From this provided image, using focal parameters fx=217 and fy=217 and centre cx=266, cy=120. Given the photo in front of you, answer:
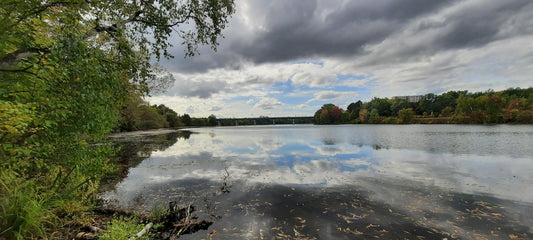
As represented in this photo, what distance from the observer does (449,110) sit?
111 metres

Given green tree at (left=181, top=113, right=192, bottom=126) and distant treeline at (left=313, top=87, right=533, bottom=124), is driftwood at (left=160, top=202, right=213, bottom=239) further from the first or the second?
green tree at (left=181, top=113, right=192, bottom=126)

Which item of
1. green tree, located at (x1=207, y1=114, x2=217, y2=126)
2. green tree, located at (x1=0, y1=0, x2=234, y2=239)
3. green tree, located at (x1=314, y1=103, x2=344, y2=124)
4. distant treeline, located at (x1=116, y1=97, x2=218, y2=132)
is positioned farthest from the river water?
green tree, located at (x1=207, y1=114, x2=217, y2=126)

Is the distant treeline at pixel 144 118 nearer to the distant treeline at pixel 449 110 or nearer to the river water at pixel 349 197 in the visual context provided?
the river water at pixel 349 197

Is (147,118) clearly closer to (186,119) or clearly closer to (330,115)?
(186,119)

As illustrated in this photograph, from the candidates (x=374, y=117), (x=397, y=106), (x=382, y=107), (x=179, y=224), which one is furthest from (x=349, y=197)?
(x=382, y=107)

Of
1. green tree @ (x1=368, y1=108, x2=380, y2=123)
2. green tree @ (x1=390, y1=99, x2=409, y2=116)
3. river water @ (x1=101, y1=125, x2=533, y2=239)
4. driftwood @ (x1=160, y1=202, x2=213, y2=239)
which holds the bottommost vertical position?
river water @ (x1=101, y1=125, x2=533, y2=239)

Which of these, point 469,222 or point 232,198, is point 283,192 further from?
point 469,222

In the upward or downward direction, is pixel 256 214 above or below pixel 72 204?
below

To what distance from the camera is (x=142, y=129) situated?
272 feet

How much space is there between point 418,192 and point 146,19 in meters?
14.5

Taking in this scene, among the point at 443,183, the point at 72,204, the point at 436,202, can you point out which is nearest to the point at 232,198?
the point at 72,204

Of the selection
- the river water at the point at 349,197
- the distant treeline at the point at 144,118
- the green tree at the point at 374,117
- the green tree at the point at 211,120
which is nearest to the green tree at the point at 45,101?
the distant treeline at the point at 144,118

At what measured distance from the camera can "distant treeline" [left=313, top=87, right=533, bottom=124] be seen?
8509 cm

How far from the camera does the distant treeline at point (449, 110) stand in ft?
279
